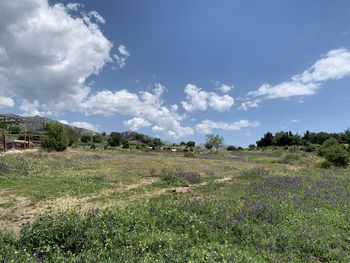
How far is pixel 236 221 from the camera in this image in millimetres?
8898

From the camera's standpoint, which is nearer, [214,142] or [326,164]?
[326,164]

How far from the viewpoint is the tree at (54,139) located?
115 feet

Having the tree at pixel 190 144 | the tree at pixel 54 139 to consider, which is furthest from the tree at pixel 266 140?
the tree at pixel 54 139

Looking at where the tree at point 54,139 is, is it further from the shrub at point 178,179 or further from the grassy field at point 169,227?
the grassy field at point 169,227

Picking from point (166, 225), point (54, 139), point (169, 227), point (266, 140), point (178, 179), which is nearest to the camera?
point (169, 227)

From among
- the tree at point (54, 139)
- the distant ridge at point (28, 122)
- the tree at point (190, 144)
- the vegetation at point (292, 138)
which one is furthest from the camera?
the tree at point (190, 144)

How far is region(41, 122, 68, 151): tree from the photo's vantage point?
34938 millimetres

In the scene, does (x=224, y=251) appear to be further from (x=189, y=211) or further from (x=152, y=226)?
(x=189, y=211)

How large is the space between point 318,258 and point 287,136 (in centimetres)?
9755

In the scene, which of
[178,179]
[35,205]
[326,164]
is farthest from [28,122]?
[326,164]

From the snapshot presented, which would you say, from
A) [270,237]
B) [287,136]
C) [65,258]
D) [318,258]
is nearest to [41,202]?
[65,258]

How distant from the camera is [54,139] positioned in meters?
35.0

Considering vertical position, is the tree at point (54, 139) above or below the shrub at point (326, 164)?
above

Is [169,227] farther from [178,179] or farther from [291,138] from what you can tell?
[291,138]
